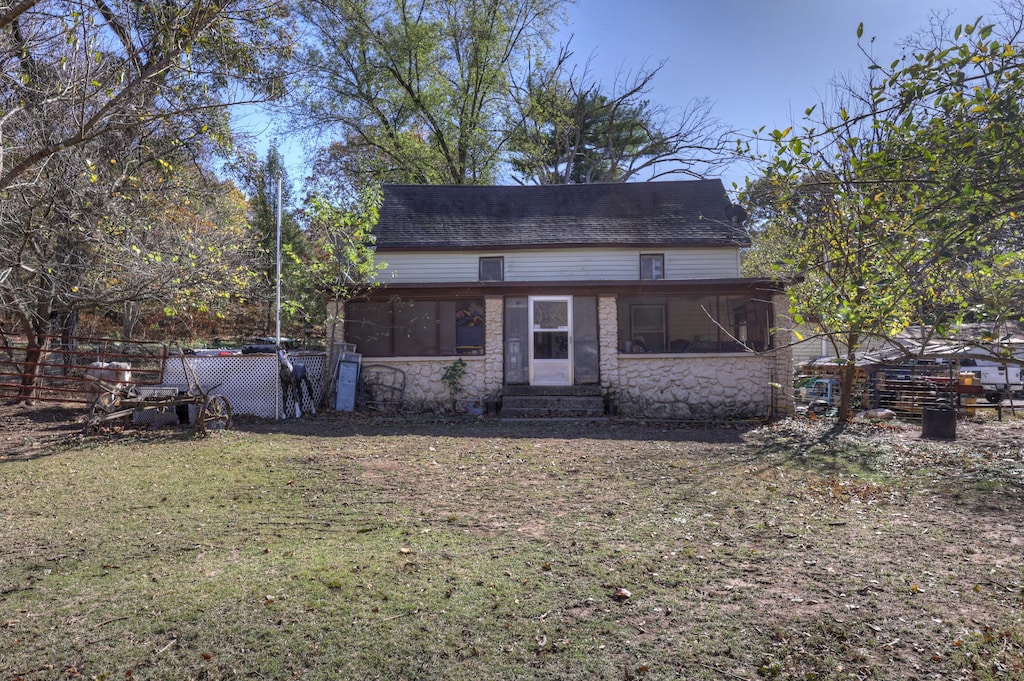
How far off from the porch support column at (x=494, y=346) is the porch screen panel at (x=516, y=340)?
0.14 meters

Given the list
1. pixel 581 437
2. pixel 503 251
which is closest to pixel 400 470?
pixel 581 437

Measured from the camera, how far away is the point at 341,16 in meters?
22.3

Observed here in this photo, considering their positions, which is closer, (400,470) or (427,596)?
(427,596)

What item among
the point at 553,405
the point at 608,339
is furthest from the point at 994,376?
the point at 553,405

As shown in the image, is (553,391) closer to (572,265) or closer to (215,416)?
(572,265)

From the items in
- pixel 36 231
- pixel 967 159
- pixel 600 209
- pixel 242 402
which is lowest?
pixel 242 402

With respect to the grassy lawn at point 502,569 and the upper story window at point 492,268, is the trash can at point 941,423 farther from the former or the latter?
the upper story window at point 492,268

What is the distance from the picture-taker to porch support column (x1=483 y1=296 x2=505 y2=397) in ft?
48.3

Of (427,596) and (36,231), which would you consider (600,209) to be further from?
→ (427,596)

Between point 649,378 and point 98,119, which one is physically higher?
Result: point 98,119

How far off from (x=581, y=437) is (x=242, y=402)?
6871 mm

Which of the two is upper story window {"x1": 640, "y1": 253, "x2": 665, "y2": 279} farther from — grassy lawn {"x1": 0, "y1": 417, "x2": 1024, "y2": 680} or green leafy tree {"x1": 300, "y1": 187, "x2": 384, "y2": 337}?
grassy lawn {"x1": 0, "y1": 417, "x2": 1024, "y2": 680}

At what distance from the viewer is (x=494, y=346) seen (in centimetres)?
1478

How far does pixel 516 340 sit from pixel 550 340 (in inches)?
31.3
